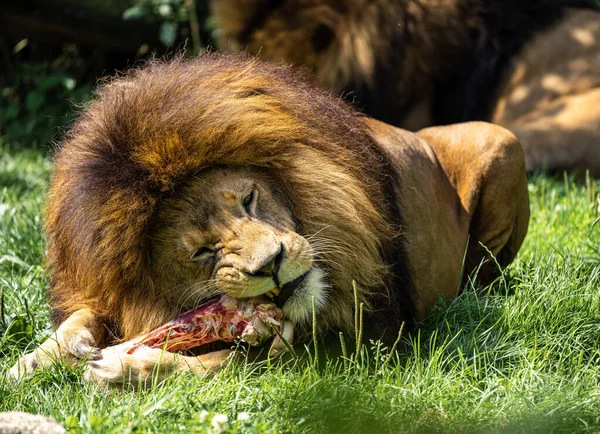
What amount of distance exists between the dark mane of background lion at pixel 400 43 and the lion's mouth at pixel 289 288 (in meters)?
3.71

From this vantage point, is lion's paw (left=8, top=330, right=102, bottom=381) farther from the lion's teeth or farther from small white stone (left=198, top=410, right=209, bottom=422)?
small white stone (left=198, top=410, right=209, bottom=422)

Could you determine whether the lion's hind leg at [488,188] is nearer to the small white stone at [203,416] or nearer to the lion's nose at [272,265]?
the lion's nose at [272,265]

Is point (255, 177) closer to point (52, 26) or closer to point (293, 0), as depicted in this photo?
point (293, 0)

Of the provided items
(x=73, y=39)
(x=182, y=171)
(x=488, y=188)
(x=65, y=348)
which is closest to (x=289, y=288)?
(x=182, y=171)

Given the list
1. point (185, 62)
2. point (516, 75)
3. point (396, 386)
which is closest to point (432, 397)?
point (396, 386)

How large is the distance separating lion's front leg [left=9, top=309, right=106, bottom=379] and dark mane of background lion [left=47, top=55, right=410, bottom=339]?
0.38ft

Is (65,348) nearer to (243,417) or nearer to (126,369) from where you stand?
(126,369)

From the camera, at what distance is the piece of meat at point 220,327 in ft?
12.1

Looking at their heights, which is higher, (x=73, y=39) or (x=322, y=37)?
(x=322, y=37)

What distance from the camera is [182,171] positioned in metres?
3.70

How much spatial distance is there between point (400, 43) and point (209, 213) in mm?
4088

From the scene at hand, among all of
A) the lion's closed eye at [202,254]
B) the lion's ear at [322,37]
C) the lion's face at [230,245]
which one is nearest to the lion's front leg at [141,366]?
the lion's face at [230,245]

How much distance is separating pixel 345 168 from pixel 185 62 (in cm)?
86

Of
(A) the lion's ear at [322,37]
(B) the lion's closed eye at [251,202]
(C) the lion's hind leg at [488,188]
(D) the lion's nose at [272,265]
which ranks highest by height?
(B) the lion's closed eye at [251,202]
